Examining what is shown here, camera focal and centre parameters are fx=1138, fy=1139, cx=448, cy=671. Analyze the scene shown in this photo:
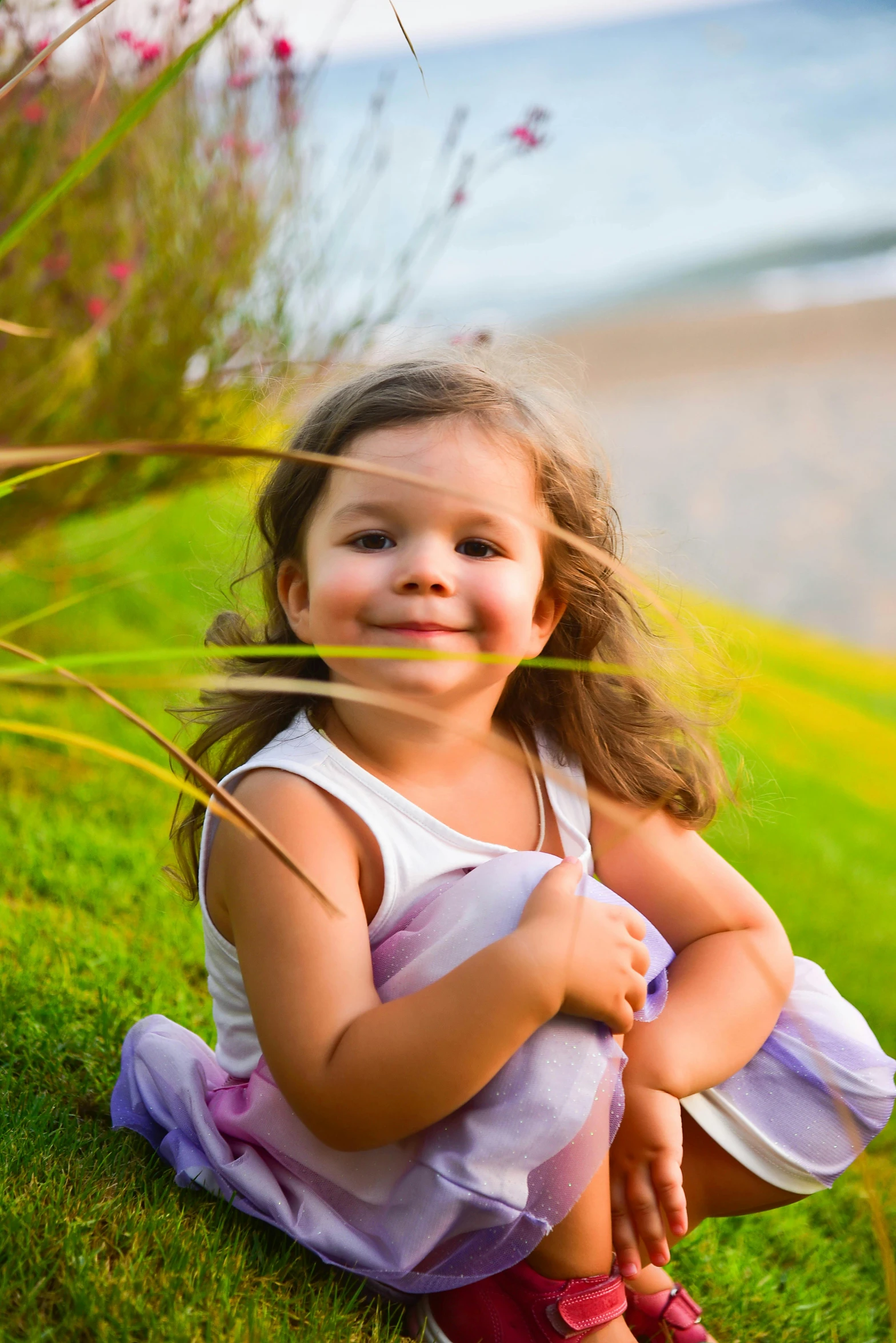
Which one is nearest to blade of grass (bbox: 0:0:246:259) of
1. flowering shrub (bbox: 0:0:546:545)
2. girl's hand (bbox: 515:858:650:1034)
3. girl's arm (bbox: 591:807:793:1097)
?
girl's hand (bbox: 515:858:650:1034)

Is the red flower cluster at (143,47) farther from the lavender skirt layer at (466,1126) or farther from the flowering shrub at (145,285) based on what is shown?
the lavender skirt layer at (466,1126)

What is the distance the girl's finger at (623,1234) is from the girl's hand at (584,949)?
20cm

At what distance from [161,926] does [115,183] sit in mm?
2133

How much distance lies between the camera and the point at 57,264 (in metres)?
2.79

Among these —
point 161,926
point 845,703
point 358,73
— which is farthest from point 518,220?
point 161,926

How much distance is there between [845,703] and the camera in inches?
216

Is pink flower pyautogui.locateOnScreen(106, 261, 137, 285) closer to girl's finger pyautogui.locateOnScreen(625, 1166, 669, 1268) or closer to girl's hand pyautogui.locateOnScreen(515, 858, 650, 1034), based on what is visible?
girl's hand pyautogui.locateOnScreen(515, 858, 650, 1034)

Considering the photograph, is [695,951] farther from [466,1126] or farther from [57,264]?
[57,264]

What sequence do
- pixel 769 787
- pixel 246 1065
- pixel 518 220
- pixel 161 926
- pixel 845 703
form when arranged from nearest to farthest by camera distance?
pixel 246 1065
pixel 161 926
pixel 769 787
pixel 845 703
pixel 518 220

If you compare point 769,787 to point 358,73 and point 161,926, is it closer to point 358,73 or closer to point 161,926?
point 161,926

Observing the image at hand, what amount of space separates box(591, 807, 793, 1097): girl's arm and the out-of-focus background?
1.46 feet

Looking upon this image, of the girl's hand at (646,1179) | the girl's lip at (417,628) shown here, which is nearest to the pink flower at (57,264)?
the girl's lip at (417,628)

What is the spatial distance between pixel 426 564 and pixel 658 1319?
1007mm

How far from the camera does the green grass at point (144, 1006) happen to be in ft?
3.78
